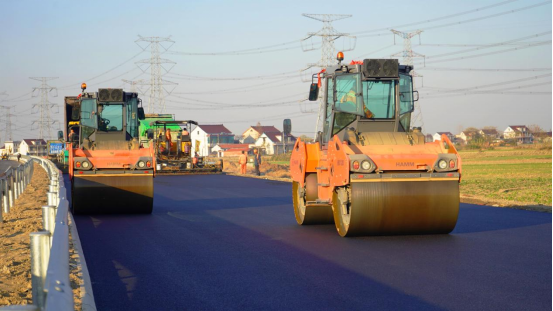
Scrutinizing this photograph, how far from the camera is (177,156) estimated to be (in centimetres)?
4012

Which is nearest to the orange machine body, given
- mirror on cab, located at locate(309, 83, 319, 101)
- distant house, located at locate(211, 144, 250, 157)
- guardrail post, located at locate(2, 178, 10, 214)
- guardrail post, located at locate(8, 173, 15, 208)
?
mirror on cab, located at locate(309, 83, 319, 101)

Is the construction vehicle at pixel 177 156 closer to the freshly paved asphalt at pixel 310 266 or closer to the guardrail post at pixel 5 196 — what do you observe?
the guardrail post at pixel 5 196

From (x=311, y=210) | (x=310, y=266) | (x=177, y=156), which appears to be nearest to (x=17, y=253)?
(x=310, y=266)

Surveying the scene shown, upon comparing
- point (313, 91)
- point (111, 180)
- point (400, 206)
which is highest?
point (313, 91)

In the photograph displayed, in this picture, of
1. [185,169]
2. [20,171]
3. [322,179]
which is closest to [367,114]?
[322,179]

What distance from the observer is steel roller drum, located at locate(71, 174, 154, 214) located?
14.6m

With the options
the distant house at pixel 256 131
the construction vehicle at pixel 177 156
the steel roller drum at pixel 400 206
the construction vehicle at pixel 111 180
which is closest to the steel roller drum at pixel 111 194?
the construction vehicle at pixel 111 180

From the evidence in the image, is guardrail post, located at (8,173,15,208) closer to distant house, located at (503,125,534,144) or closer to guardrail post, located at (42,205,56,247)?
guardrail post, located at (42,205,56,247)

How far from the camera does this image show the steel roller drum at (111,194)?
48.0 ft

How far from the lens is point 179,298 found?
6605mm

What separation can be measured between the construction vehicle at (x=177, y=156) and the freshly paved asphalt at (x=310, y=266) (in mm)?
25999

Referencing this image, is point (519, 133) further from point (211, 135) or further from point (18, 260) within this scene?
point (18, 260)

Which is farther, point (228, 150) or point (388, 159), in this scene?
point (228, 150)

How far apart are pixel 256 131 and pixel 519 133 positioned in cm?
6302
